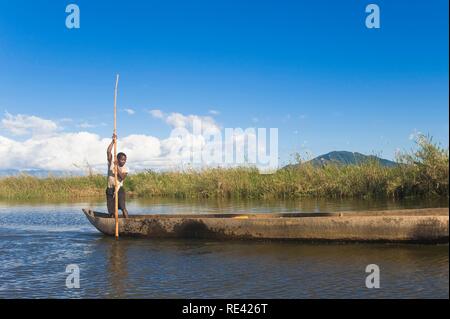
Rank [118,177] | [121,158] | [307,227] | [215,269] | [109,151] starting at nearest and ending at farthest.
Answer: [215,269] → [307,227] → [109,151] → [121,158] → [118,177]

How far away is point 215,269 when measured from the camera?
22.6ft

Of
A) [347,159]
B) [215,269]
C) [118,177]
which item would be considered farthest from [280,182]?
[215,269]

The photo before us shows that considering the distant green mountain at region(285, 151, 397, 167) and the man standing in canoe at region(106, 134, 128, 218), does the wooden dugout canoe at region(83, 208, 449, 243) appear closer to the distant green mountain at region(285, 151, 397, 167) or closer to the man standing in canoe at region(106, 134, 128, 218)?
the man standing in canoe at region(106, 134, 128, 218)

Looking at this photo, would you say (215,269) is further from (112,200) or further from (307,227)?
(112,200)

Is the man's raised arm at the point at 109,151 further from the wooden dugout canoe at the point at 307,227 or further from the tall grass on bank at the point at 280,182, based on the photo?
the tall grass on bank at the point at 280,182

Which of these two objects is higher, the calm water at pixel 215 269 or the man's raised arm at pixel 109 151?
the man's raised arm at pixel 109 151

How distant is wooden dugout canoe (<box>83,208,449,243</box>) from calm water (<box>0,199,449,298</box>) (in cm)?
16

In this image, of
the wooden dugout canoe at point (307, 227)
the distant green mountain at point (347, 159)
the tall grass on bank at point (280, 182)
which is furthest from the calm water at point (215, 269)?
the distant green mountain at point (347, 159)

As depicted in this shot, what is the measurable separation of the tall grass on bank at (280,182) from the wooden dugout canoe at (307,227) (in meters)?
5.85

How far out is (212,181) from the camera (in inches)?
797

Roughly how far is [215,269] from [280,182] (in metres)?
11.4

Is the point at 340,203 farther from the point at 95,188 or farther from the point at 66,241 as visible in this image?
the point at 95,188

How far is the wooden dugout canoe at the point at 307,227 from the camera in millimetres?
7734

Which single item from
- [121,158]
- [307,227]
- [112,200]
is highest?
[121,158]
